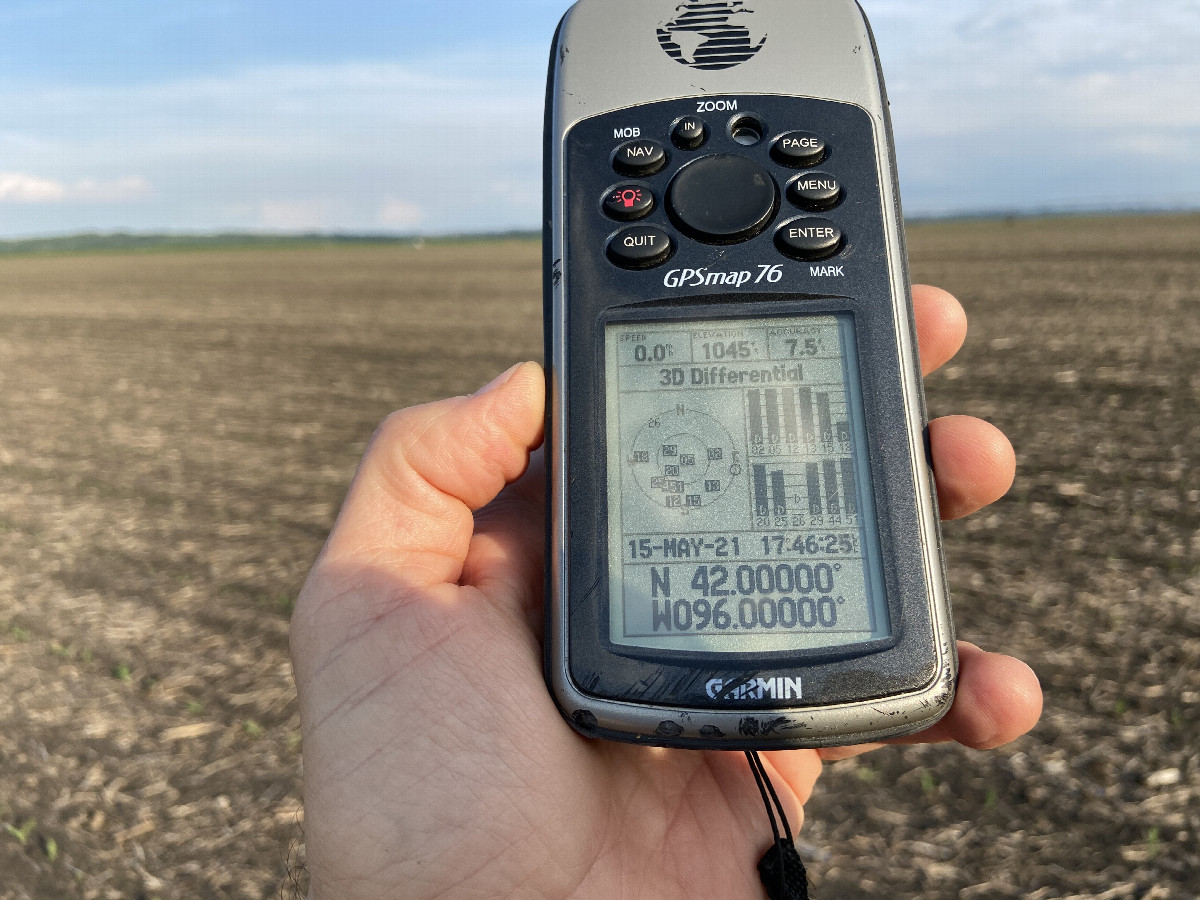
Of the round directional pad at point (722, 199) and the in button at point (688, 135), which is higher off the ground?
the in button at point (688, 135)

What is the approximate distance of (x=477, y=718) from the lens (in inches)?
76.7

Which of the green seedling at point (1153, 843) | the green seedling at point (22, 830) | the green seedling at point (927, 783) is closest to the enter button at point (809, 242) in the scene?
the green seedling at point (927, 783)

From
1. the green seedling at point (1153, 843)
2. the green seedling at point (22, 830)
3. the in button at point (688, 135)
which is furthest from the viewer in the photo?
the green seedling at point (22, 830)

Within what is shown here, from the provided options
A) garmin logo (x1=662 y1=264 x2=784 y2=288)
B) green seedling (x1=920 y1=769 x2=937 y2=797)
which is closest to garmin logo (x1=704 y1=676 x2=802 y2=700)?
garmin logo (x1=662 y1=264 x2=784 y2=288)

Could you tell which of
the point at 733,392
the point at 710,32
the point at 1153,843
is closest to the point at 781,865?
the point at 733,392

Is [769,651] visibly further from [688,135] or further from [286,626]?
[286,626]

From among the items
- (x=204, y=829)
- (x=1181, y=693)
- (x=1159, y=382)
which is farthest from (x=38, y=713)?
(x=1159, y=382)

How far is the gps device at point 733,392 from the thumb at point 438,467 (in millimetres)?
105

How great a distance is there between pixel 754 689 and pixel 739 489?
1.49ft

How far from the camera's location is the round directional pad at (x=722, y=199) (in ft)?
7.38

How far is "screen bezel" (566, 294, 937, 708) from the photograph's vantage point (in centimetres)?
195

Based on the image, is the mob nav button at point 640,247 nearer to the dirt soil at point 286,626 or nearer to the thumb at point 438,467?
the thumb at point 438,467

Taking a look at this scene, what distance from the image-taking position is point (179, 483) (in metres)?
9.40

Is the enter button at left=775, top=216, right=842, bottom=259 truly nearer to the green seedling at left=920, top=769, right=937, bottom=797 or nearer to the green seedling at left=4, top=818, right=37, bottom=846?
the green seedling at left=920, top=769, right=937, bottom=797
